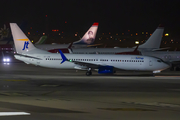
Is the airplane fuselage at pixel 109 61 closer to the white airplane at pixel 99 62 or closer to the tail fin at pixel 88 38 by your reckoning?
the white airplane at pixel 99 62

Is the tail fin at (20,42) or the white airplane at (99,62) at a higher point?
the tail fin at (20,42)

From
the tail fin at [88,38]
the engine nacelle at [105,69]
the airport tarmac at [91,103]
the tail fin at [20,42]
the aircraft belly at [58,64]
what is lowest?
the airport tarmac at [91,103]

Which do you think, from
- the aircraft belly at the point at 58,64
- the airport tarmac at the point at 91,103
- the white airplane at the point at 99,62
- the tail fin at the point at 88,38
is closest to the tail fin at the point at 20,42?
the white airplane at the point at 99,62

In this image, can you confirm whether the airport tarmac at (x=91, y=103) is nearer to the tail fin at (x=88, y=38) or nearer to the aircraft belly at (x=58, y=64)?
the aircraft belly at (x=58, y=64)

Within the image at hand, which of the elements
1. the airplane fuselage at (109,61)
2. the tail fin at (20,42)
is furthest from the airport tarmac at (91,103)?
the tail fin at (20,42)

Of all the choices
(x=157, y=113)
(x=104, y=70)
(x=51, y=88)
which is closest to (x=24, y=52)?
(x=104, y=70)

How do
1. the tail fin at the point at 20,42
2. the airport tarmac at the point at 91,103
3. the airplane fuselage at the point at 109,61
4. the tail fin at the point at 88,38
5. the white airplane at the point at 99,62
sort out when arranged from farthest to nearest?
the tail fin at the point at 88,38 < the tail fin at the point at 20,42 < the airplane fuselage at the point at 109,61 < the white airplane at the point at 99,62 < the airport tarmac at the point at 91,103

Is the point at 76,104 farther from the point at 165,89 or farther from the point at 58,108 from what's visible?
the point at 165,89

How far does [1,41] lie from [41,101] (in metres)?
97.9

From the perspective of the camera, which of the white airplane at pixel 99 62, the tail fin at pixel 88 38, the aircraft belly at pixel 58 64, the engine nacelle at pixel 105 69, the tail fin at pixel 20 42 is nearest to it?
the engine nacelle at pixel 105 69

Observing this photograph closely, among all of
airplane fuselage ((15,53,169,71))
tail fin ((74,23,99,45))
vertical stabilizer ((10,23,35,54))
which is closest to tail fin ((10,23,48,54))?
vertical stabilizer ((10,23,35,54))

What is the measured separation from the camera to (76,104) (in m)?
16.9

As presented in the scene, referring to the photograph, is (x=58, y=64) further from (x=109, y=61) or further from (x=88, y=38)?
(x=88, y=38)

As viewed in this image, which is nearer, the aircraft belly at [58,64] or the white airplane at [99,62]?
the white airplane at [99,62]
